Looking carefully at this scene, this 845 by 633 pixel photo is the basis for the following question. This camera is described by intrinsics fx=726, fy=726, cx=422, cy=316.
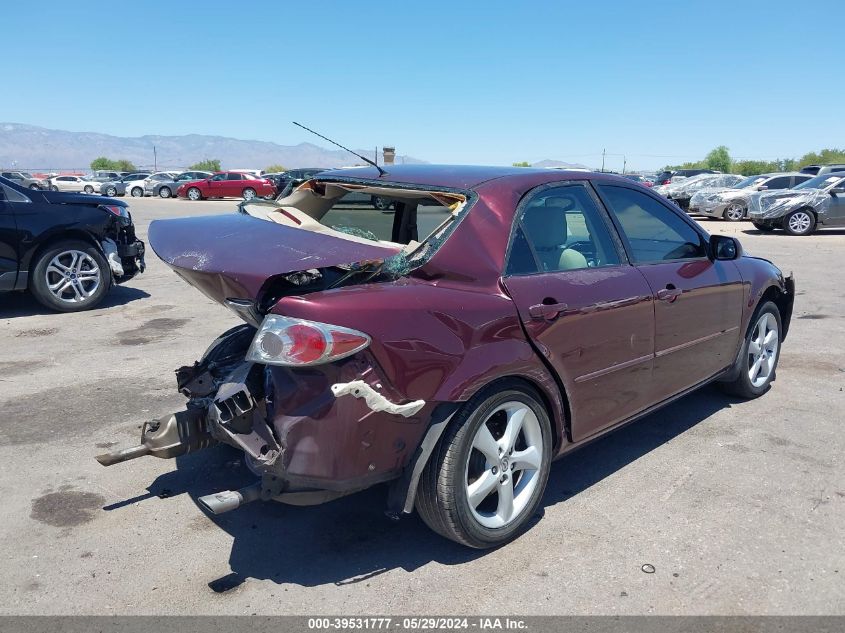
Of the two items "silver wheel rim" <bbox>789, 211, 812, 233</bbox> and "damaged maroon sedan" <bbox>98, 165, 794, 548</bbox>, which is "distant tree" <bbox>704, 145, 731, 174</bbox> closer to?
"silver wheel rim" <bbox>789, 211, 812, 233</bbox>

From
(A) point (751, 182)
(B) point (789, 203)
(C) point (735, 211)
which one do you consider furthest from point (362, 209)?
(A) point (751, 182)

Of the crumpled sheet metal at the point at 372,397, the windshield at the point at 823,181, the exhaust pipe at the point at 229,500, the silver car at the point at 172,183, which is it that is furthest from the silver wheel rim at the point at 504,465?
the silver car at the point at 172,183

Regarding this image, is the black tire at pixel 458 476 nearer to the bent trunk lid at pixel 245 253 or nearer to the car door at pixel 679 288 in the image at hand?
the bent trunk lid at pixel 245 253

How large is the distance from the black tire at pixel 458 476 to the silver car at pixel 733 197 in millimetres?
21488

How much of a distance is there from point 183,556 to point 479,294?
176 centimetres

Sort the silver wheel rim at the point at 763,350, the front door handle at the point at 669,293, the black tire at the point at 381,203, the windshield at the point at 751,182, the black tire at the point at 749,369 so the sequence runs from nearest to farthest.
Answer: the front door handle at the point at 669,293, the black tire at the point at 381,203, the black tire at the point at 749,369, the silver wheel rim at the point at 763,350, the windshield at the point at 751,182

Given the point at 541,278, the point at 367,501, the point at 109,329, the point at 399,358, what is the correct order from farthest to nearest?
the point at 109,329 → the point at 367,501 → the point at 541,278 → the point at 399,358

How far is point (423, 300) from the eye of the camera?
118 inches

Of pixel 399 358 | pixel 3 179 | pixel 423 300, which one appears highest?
pixel 3 179

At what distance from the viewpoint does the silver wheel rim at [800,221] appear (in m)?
18.2

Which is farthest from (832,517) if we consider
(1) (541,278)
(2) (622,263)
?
(1) (541,278)

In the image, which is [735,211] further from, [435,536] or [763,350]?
[435,536]

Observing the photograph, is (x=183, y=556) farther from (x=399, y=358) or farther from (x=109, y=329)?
(x=109, y=329)

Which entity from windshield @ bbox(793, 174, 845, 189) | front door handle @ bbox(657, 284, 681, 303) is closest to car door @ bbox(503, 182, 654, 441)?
front door handle @ bbox(657, 284, 681, 303)
